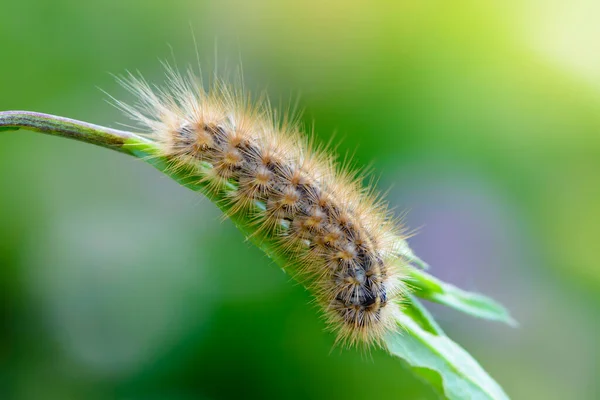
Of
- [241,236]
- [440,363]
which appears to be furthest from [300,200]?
[241,236]

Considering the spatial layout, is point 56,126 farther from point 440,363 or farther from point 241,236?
point 241,236

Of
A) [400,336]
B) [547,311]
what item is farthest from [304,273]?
[547,311]

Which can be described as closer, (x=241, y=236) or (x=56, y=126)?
(x=56, y=126)

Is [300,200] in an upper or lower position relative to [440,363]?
upper

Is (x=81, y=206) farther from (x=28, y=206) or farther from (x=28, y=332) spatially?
(x=28, y=332)

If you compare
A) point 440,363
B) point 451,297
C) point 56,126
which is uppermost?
point 451,297

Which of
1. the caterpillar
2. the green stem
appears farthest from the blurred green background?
the green stem

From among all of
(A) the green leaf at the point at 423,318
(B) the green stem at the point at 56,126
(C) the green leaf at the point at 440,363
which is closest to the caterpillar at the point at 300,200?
(A) the green leaf at the point at 423,318
